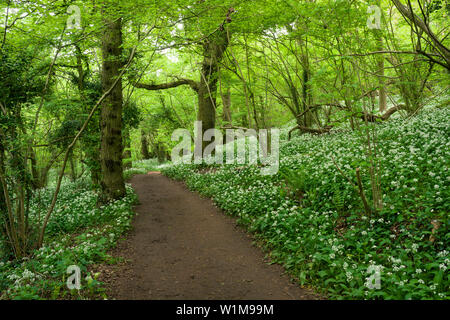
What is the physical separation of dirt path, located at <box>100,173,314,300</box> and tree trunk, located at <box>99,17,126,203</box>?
2305 millimetres

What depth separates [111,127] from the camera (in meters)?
10.6

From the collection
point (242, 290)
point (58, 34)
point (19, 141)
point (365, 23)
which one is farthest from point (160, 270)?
point (365, 23)

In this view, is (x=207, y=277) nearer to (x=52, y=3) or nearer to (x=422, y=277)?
(x=422, y=277)

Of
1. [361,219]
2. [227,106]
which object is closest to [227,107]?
[227,106]

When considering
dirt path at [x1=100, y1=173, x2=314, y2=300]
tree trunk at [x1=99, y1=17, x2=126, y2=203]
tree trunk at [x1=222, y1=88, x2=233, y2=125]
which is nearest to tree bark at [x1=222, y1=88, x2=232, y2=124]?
tree trunk at [x1=222, y1=88, x2=233, y2=125]

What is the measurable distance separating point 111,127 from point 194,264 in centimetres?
697

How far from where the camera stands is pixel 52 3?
620 cm

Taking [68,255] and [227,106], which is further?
[227,106]

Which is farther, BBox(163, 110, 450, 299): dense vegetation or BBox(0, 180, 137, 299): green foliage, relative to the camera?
BBox(0, 180, 137, 299): green foliage

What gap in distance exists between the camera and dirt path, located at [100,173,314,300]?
4.73 meters

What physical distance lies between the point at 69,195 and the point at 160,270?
10986 millimetres

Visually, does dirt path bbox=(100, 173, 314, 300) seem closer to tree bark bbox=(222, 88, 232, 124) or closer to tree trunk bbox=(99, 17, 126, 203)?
tree trunk bbox=(99, 17, 126, 203)

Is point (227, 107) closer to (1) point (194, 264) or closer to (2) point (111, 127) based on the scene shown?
(2) point (111, 127)

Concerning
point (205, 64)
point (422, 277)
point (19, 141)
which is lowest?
point (422, 277)
